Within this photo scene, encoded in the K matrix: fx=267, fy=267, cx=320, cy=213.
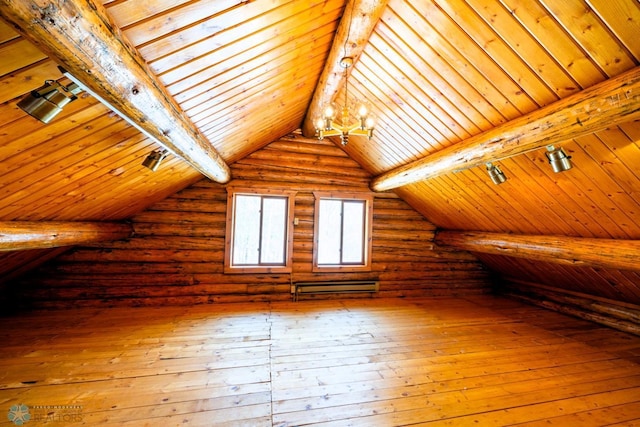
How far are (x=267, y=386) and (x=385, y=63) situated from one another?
11.7 ft

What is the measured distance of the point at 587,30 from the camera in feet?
5.87

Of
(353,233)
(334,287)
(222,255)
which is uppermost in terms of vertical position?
(353,233)

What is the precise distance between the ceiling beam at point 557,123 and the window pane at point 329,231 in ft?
9.09

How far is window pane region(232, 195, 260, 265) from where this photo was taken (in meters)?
5.49

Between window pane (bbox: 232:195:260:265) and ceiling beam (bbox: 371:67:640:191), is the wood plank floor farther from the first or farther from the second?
ceiling beam (bbox: 371:67:640:191)

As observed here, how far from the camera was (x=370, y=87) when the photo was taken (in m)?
3.37

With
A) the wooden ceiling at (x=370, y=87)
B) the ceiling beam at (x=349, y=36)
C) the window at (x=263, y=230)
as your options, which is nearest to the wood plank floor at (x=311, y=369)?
the window at (x=263, y=230)

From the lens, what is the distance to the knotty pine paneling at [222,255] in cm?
473

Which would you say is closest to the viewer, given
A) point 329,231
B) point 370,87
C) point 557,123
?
point 557,123

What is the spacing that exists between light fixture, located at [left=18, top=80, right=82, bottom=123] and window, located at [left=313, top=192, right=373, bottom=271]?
4.47 metres

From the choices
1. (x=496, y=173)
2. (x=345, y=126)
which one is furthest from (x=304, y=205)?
(x=496, y=173)

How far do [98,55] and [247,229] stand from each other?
448 cm

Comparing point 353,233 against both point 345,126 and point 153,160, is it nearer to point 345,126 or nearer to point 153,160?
point 345,126

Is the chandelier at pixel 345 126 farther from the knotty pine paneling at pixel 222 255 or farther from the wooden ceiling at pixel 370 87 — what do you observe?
the knotty pine paneling at pixel 222 255
